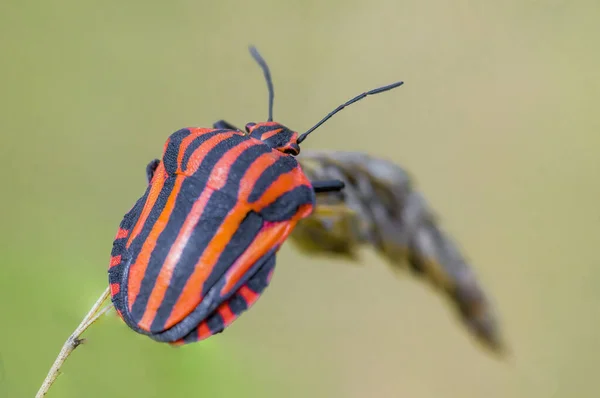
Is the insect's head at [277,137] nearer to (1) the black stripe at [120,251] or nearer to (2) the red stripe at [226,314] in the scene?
(1) the black stripe at [120,251]

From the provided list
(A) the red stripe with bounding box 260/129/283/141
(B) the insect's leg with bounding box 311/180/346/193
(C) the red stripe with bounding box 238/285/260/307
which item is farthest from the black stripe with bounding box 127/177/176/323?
(B) the insect's leg with bounding box 311/180/346/193

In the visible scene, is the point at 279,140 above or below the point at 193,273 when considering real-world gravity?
above

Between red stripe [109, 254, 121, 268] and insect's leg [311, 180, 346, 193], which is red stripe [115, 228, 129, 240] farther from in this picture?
insect's leg [311, 180, 346, 193]

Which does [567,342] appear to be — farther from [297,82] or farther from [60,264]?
[60,264]

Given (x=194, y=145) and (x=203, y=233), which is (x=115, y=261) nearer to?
(x=203, y=233)

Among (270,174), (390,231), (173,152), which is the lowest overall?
(390,231)

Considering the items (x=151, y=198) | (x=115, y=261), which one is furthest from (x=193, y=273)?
(x=151, y=198)

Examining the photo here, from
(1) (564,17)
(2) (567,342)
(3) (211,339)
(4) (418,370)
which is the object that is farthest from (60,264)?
(1) (564,17)
